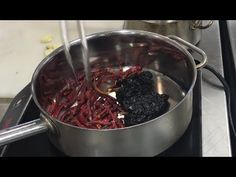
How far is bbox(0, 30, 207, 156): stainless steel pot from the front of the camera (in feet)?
1.62

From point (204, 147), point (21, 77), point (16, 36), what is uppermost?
point (16, 36)

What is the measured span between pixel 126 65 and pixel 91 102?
0.48ft

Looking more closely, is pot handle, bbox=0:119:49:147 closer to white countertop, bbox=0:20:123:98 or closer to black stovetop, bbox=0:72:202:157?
black stovetop, bbox=0:72:202:157

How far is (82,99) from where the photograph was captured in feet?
2.18

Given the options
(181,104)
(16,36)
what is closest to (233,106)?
(181,104)

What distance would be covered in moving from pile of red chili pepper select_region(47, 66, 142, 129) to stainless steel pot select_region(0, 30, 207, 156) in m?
0.02

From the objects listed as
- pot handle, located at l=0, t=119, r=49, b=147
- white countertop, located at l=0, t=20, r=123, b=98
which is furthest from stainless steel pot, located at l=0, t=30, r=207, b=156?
white countertop, located at l=0, t=20, r=123, b=98

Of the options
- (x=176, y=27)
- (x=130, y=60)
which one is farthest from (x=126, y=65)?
(x=176, y=27)

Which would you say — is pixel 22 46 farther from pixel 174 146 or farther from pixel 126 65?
pixel 174 146

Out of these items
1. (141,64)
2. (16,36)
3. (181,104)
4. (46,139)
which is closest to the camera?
(181,104)

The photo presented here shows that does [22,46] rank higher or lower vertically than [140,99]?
higher

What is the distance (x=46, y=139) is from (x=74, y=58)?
0.60 feet

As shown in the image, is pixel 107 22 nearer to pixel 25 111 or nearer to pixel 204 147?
pixel 25 111

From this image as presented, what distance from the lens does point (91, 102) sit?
0.65 m
